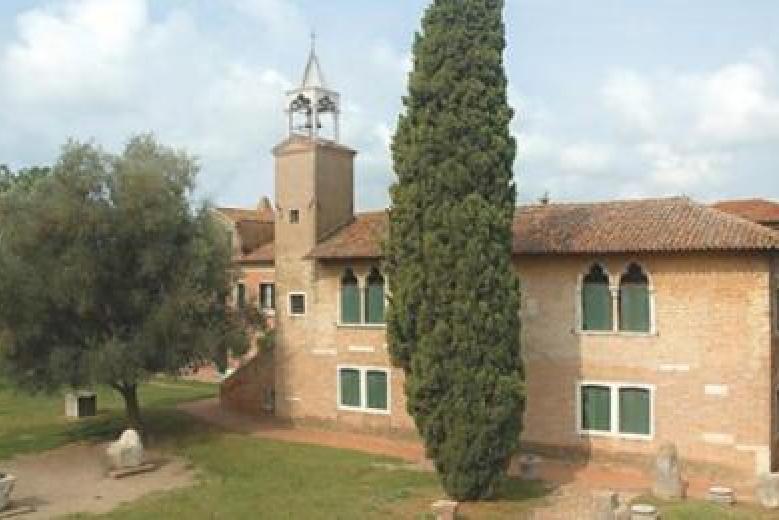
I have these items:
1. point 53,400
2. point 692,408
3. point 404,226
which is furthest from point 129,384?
point 692,408

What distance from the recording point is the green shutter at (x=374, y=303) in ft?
94.0

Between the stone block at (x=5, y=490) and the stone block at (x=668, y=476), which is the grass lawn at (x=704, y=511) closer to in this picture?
the stone block at (x=668, y=476)

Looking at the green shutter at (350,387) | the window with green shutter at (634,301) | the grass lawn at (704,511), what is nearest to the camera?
the grass lawn at (704,511)

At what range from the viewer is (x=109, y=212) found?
25.7 metres

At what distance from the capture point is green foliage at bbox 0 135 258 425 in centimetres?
2512

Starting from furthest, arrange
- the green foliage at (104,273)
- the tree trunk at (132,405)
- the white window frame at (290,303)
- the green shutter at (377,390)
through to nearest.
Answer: the white window frame at (290,303) < the green shutter at (377,390) < the tree trunk at (132,405) < the green foliage at (104,273)

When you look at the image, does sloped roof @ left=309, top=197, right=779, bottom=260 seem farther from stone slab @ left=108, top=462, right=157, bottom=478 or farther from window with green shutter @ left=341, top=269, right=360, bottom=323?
stone slab @ left=108, top=462, right=157, bottom=478

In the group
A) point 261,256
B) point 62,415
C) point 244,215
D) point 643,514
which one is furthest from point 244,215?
point 643,514

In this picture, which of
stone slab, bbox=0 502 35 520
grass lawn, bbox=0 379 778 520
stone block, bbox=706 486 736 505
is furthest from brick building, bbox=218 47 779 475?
stone slab, bbox=0 502 35 520

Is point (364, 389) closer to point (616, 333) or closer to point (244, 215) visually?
point (616, 333)

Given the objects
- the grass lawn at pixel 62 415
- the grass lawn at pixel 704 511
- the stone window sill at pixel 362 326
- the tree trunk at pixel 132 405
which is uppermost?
the stone window sill at pixel 362 326

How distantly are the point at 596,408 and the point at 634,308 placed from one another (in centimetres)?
321

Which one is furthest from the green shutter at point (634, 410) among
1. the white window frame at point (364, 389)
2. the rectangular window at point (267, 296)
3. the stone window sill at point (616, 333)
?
the rectangular window at point (267, 296)

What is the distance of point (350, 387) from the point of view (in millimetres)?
29734
